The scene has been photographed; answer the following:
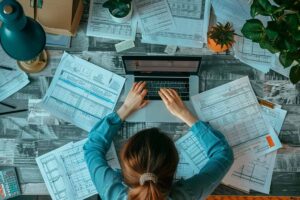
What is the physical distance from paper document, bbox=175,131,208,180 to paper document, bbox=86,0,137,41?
0.41 metres

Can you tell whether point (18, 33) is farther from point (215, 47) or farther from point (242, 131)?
point (242, 131)

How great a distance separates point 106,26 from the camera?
1.49m

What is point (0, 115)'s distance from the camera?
1.41 metres

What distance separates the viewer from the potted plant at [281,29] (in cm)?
122

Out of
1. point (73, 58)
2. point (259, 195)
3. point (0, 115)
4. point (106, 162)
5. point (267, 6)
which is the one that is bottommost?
point (259, 195)

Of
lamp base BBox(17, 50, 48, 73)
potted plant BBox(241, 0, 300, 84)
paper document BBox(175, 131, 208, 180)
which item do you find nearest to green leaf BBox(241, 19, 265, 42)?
potted plant BBox(241, 0, 300, 84)

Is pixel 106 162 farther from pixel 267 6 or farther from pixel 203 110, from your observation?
pixel 267 6

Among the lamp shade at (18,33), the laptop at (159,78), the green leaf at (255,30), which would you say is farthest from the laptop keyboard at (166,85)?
the lamp shade at (18,33)

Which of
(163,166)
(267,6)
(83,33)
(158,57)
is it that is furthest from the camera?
(83,33)

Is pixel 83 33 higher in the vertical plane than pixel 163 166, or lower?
higher

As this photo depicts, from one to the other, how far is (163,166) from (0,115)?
2.20 ft

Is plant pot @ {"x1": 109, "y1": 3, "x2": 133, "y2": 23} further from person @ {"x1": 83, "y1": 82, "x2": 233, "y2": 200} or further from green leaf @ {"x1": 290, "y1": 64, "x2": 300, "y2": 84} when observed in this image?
green leaf @ {"x1": 290, "y1": 64, "x2": 300, "y2": 84}

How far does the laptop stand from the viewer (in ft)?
4.52

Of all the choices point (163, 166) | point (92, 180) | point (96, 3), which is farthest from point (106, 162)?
point (96, 3)
